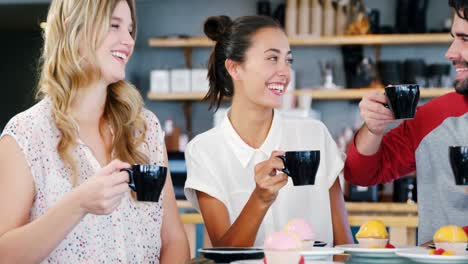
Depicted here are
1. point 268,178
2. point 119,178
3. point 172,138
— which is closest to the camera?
point 119,178

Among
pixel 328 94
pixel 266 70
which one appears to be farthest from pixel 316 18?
pixel 266 70

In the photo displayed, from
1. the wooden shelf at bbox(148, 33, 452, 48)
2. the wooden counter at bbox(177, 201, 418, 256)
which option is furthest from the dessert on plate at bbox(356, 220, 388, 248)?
the wooden shelf at bbox(148, 33, 452, 48)

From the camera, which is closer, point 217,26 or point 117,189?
point 117,189

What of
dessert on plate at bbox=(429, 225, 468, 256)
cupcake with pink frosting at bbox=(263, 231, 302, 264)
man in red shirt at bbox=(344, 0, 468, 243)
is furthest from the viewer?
man in red shirt at bbox=(344, 0, 468, 243)

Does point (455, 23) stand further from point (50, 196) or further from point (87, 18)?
point (50, 196)

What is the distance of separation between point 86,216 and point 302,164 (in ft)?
1.96

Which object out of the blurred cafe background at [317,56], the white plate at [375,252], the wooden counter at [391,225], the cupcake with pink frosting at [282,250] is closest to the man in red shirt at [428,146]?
the wooden counter at [391,225]

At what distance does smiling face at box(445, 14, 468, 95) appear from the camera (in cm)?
252

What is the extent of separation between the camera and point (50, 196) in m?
2.25

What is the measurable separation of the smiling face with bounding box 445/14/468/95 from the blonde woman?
2.91 ft

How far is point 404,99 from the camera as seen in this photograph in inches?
85.4

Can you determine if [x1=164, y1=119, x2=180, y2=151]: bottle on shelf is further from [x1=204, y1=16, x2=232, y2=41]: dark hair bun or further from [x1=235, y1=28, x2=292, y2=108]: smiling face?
[x1=235, y1=28, x2=292, y2=108]: smiling face

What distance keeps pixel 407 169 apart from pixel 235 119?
577mm

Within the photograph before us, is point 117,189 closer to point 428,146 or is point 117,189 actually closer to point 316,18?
point 428,146
